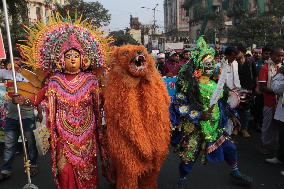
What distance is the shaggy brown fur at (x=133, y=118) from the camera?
356cm

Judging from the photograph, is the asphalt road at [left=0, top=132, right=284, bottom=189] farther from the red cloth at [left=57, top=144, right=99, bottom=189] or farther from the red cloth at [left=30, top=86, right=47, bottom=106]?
the red cloth at [left=30, top=86, right=47, bottom=106]

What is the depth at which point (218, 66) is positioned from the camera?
461 centimetres

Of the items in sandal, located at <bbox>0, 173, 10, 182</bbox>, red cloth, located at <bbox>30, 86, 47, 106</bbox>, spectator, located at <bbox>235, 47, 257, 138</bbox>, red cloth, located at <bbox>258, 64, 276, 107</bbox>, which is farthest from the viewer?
spectator, located at <bbox>235, 47, 257, 138</bbox>

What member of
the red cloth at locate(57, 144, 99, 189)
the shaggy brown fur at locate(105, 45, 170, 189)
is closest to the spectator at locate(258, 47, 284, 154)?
the shaggy brown fur at locate(105, 45, 170, 189)

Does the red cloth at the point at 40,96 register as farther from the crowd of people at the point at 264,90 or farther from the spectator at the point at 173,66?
the spectator at the point at 173,66

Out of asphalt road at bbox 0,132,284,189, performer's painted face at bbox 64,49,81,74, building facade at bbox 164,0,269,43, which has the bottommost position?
asphalt road at bbox 0,132,284,189

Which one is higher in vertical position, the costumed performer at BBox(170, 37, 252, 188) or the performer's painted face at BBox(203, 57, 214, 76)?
the performer's painted face at BBox(203, 57, 214, 76)

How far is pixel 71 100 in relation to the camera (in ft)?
12.5

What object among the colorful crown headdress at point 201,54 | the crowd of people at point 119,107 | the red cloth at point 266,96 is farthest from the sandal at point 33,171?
the red cloth at point 266,96

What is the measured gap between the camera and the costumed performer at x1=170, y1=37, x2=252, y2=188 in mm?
4359

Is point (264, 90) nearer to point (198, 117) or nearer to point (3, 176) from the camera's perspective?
point (198, 117)

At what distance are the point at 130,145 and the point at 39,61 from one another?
1.37 metres

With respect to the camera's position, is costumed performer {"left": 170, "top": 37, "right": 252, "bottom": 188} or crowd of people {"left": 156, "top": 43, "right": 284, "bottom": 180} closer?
costumed performer {"left": 170, "top": 37, "right": 252, "bottom": 188}

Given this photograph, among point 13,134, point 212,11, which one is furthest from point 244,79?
point 212,11
